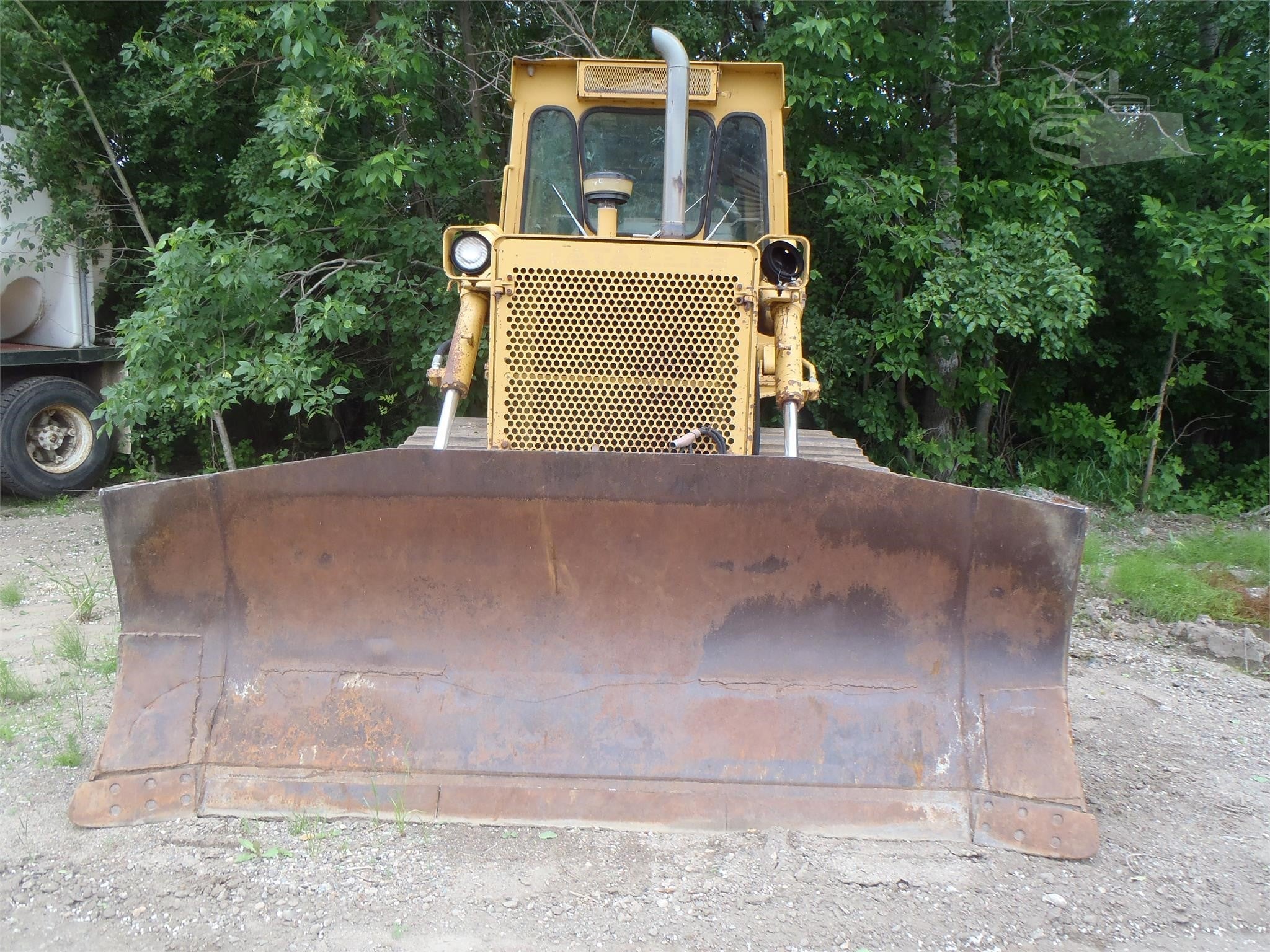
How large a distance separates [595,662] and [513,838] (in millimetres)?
558

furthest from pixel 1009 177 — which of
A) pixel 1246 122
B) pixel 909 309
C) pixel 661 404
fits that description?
pixel 661 404

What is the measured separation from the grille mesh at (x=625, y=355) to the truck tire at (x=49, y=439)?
6328 millimetres

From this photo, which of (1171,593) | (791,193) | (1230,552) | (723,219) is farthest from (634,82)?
(1230,552)

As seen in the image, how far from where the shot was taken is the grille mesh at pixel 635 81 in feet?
15.6

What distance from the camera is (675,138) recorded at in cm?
420

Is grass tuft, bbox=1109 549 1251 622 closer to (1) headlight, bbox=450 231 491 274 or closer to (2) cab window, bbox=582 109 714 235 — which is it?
(2) cab window, bbox=582 109 714 235

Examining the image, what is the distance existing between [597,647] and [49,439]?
25.5 ft

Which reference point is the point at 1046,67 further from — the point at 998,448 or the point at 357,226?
the point at 357,226

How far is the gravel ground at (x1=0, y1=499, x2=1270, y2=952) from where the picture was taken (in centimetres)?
246

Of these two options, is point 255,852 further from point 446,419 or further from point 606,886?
point 446,419

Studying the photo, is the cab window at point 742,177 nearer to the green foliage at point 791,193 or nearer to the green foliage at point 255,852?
the green foliage at point 791,193

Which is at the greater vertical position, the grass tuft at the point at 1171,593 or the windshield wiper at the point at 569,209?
the windshield wiper at the point at 569,209

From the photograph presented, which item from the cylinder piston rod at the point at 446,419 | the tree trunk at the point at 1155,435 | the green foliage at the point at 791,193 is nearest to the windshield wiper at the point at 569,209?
the cylinder piston rod at the point at 446,419

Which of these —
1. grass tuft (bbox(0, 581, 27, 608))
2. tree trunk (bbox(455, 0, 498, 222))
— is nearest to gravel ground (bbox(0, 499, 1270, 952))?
grass tuft (bbox(0, 581, 27, 608))
